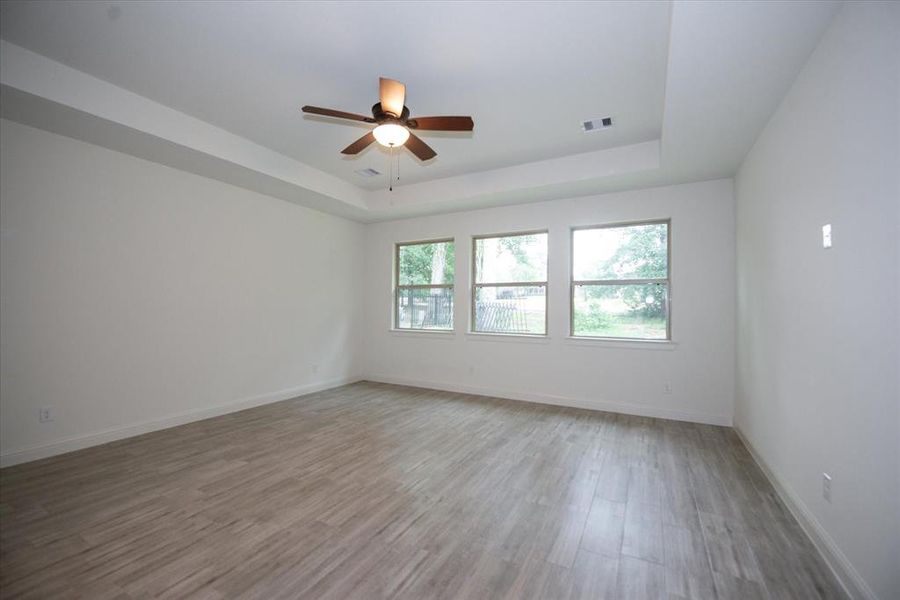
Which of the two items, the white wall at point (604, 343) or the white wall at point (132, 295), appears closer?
the white wall at point (132, 295)

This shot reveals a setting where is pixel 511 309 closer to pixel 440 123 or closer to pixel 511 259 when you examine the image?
pixel 511 259

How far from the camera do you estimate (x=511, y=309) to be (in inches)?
213

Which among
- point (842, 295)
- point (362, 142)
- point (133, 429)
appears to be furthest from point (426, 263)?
point (842, 295)

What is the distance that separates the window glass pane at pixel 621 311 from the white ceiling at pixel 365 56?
6.03 ft

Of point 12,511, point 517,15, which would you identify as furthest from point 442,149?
point 12,511

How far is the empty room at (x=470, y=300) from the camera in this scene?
178 cm

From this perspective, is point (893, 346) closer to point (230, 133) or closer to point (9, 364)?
point (230, 133)

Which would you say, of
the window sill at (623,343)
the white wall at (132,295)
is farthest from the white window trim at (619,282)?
the white wall at (132,295)

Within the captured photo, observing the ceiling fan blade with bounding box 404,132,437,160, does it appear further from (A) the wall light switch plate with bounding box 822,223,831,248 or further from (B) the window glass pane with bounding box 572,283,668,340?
(B) the window glass pane with bounding box 572,283,668,340

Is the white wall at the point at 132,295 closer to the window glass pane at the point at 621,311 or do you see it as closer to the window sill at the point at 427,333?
the window sill at the point at 427,333

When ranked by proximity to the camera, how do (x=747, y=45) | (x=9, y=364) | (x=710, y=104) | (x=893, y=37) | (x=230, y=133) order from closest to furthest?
1. (x=893, y=37)
2. (x=747, y=45)
3. (x=710, y=104)
4. (x=9, y=364)
5. (x=230, y=133)

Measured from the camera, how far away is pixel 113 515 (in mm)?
2295

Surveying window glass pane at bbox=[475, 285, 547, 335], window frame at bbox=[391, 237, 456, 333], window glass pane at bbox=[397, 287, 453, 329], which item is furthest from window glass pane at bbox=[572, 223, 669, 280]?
window glass pane at bbox=[397, 287, 453, 329]

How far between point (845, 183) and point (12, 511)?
16.3 ft
